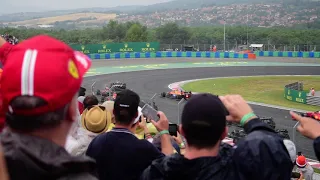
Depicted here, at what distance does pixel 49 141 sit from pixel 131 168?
1534 mm

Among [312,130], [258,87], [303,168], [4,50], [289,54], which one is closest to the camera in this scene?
[312,130]

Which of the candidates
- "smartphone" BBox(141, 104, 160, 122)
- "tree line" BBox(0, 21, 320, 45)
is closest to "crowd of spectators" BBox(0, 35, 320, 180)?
"smartphone" BBox(141, 104, 160, 122)

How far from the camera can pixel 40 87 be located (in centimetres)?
184

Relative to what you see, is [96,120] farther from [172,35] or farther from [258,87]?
[172,35]

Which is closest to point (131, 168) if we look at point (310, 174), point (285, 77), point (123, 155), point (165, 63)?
point (123, 155)

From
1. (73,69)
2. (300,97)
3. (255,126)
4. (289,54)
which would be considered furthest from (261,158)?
(289,54)

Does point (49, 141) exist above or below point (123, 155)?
above

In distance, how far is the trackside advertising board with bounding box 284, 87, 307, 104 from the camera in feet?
86.7

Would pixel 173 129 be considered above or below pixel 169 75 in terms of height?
above

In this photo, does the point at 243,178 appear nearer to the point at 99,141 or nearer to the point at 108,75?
the point at 99,141

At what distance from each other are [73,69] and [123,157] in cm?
160

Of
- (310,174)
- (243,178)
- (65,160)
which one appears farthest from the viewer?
(310,174)

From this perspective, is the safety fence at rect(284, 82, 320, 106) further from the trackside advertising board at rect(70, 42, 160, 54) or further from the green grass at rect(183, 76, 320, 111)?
the trackside advertising board at rect(70, 42, 160, 54)

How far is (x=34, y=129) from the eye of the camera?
1.92 metres
